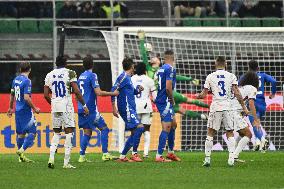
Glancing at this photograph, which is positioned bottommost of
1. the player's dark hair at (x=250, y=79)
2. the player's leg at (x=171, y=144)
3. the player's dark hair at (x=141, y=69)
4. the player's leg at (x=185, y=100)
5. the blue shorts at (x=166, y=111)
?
the player's leg at (x=171, y=144)

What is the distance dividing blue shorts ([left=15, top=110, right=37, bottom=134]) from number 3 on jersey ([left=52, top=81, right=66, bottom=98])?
3.33 meters

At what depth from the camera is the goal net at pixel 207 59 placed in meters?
27.6

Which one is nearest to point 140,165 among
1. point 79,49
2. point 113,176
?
point 113,176

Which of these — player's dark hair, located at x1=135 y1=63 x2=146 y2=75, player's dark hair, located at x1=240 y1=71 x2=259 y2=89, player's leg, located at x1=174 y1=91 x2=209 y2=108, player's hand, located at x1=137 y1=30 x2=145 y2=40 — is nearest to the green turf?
player's dark hair, located at x1=240 y1=71 x2=259 y2=89

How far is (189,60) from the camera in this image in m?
28.0

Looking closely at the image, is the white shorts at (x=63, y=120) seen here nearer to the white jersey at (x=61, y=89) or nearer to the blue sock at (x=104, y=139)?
the white jersey at (x=61, y=89)

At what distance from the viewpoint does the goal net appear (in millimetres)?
27578

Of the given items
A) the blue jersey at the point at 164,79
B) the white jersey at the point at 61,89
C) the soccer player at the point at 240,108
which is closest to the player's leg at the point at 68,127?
the white jersey at the point at 61,89

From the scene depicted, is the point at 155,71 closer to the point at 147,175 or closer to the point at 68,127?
the point at 68,127

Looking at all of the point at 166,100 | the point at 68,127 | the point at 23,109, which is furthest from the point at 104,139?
the point at 68,127

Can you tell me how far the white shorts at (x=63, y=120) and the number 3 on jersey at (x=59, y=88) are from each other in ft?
1.15

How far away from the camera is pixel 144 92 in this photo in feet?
78.6

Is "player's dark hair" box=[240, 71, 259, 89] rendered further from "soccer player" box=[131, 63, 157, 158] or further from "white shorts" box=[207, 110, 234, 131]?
"soccer player" box=[131, 63, 157, 158]

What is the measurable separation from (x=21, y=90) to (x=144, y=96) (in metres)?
3.37
